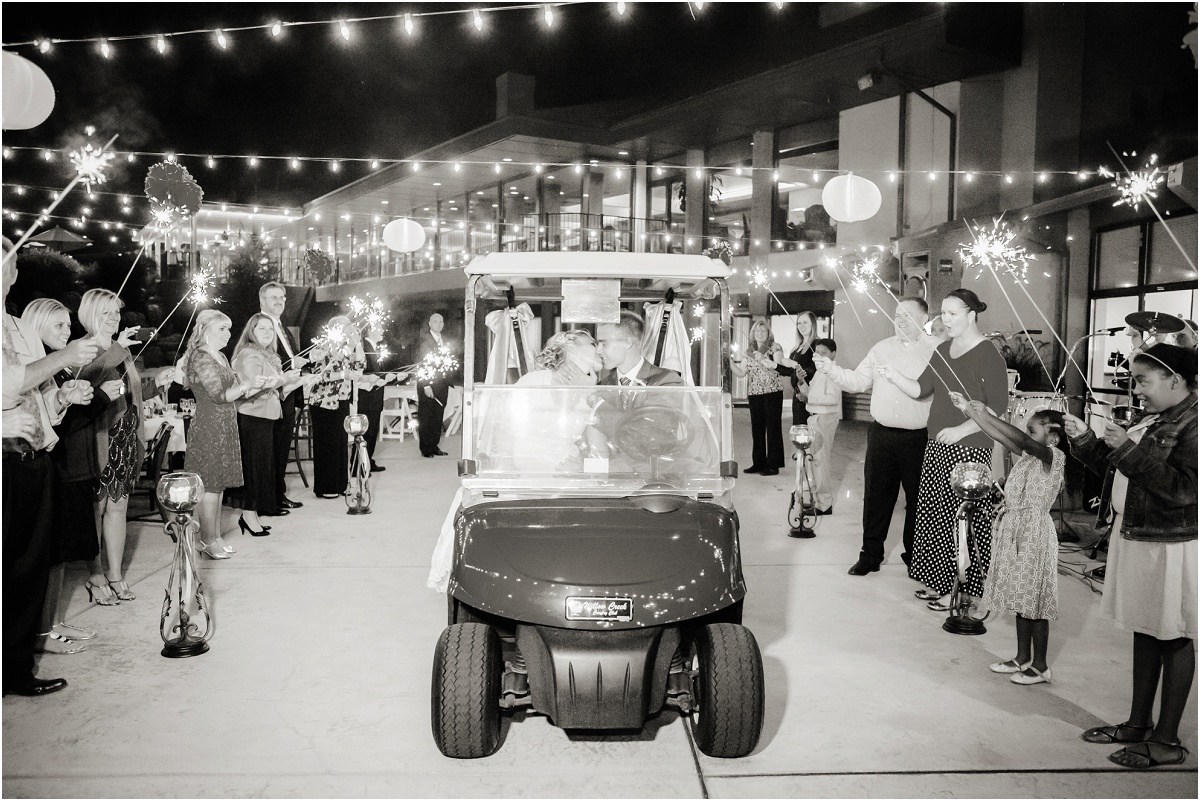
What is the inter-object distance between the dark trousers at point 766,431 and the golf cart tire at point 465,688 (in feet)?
23.0

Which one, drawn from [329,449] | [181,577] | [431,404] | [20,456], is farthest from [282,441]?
[431,404]

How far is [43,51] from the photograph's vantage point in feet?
19.6

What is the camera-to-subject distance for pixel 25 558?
135 inches

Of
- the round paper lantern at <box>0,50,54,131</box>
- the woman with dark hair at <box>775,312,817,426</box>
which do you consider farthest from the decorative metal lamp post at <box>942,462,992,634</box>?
the round paper lantern at <box>0,50,54,131</box>

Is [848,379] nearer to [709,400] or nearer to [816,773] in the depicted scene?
[709,400]

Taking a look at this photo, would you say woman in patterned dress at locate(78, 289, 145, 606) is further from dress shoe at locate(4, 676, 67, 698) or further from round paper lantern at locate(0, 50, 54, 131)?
dress shoe at locate(4, 676, 67, 698)

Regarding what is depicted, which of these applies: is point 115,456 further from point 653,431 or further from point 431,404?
point 431,404

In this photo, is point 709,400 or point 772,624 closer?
point 709,400

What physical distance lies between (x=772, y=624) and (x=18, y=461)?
11.8 feet

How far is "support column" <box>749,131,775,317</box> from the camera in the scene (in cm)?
1781

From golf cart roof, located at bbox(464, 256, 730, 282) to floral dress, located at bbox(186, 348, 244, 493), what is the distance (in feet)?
9.15

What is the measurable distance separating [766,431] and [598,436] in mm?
6541

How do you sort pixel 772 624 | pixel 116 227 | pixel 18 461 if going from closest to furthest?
pixel 18 461, pixel 772 624, pixel 116 227

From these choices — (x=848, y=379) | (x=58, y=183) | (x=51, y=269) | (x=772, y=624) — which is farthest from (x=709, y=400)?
(x=58, y=183)
